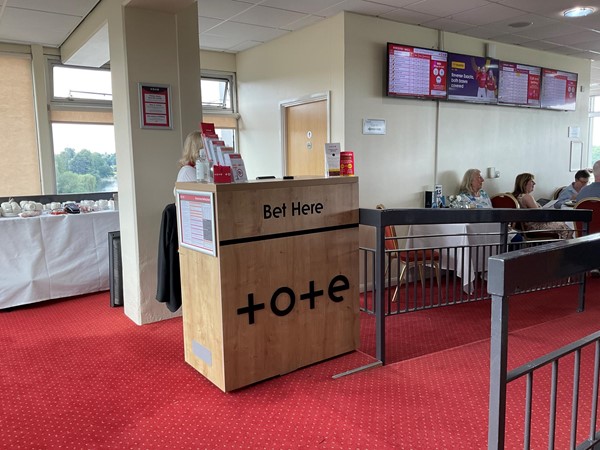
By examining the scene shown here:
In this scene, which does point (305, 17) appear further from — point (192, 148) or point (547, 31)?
point (547, 31)

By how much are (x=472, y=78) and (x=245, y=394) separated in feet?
15.0

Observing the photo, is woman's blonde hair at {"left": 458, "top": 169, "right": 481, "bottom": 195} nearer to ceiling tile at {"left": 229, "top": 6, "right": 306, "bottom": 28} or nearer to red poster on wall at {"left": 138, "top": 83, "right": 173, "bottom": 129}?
ceiling tile at {"left": 229, "top": 6, "right": 306, "bottom": 28}

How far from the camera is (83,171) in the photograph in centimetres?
596

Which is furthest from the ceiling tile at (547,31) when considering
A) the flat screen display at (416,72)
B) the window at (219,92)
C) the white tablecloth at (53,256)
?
A: the white tablecloth at (53,256)

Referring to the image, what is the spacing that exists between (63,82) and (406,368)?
17.1 feet

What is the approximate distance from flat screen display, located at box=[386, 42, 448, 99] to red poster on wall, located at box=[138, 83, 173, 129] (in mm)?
2292

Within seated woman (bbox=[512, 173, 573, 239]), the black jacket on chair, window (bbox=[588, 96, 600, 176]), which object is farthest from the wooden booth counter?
window (bbox=[588, 96, 600, 176])

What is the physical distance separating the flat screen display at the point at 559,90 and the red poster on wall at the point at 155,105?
5.06 meters

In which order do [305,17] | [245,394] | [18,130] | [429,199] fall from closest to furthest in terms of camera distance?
1. [245,394]
2. [305,17]
3. [429,199]
4. [18,130]

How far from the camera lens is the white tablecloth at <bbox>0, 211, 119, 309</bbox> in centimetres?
436

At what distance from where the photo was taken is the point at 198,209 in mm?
2695

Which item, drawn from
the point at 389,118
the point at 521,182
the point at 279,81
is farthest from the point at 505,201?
the point at 279,81

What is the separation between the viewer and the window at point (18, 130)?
5.44 m

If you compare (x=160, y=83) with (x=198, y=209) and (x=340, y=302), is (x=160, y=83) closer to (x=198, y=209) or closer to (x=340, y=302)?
(x=198, y=209)
